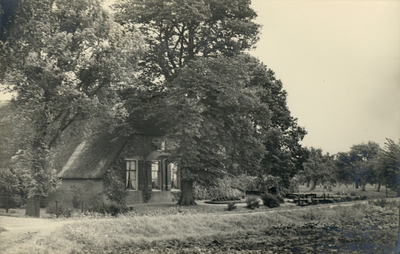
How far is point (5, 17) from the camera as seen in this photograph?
42.5 ft

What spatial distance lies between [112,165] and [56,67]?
663 centimetres

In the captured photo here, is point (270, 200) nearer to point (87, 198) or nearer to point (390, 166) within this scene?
point (390, 166)

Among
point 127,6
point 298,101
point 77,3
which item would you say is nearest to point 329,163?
point 298,101

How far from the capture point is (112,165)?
1902cm

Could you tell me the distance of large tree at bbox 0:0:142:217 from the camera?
43.9 ft

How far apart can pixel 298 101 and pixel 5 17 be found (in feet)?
43.1

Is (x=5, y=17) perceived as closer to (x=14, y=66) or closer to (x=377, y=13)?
(x=14, y=66)

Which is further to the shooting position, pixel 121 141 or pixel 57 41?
pixel 121 141

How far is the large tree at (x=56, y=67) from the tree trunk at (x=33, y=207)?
0.03 ft

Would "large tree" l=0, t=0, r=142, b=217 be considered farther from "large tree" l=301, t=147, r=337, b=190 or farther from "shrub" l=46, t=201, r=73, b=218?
"large tree" l=301, t=147, r=337, b=190

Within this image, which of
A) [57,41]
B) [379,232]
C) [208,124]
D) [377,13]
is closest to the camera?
[57,41]

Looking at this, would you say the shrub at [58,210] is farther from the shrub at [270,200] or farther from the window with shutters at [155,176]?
the shrub at [270,200]

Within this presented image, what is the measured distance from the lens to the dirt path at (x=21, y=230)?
37.9ft

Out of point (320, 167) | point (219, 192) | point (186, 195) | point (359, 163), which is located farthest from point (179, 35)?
point (320, 167)
